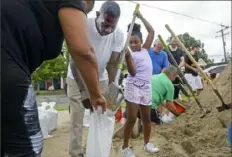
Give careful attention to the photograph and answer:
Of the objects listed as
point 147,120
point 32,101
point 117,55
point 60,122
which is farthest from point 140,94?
point 60,122

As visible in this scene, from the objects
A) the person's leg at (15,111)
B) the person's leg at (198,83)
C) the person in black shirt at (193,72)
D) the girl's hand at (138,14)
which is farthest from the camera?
the person's leg at (198,83)

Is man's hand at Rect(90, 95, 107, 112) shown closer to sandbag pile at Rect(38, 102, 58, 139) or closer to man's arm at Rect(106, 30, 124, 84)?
man's arm at Rect(106, 30, 124, 84)

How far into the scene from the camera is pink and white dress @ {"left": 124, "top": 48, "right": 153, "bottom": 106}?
3.85 m

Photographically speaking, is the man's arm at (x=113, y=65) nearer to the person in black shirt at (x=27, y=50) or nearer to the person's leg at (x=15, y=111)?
the person in black shirt at (x=27, y=50)

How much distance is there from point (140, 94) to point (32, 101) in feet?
7.49

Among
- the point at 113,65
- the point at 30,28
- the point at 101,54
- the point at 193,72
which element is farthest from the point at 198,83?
the point at 30,28

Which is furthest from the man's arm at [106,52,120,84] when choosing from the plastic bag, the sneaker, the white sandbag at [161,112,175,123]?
the white sandbag at [161,112,175,123]

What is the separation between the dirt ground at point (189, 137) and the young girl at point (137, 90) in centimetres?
29

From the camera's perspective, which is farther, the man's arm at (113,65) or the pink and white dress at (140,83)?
the pink and white dress at (140,83)

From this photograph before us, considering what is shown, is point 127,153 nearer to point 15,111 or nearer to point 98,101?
point 98,101

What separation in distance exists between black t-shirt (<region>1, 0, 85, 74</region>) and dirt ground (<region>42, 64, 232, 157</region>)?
2505mm

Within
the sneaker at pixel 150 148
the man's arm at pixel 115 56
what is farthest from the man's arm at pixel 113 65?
the sneaker at pixel 150 148

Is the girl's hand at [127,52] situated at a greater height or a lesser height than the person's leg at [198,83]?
greater

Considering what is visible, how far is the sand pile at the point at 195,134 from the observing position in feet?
13.5
